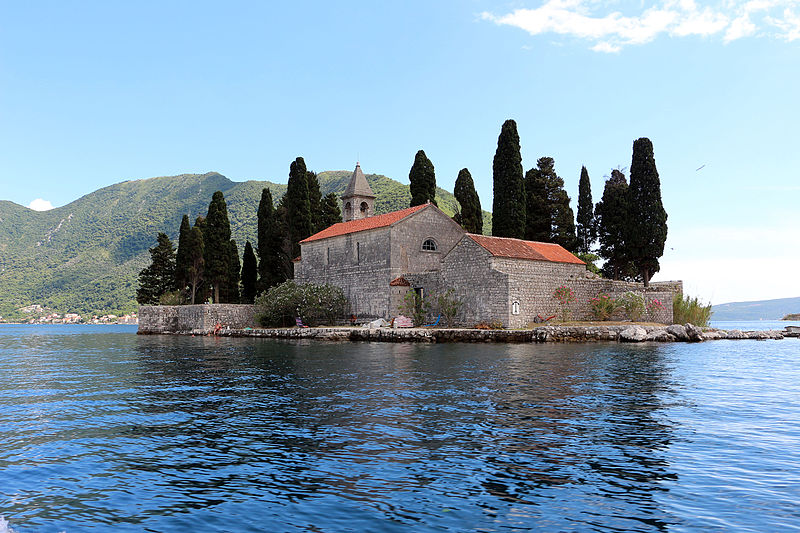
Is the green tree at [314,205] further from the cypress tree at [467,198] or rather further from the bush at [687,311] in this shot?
the bush at [687,311]

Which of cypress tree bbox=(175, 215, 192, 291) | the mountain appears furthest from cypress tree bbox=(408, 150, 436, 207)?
the mountain

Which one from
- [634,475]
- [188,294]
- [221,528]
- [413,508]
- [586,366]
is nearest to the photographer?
[221,528]

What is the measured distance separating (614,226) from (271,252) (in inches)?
1090

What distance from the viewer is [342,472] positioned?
22.3 feet

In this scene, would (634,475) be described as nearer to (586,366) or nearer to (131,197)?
(586,366)

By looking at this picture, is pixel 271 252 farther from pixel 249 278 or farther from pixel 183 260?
pixel 183 260

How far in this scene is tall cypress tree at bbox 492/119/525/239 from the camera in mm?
41062

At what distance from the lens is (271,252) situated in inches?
1959

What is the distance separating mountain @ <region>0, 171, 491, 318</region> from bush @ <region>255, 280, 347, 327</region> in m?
37.2

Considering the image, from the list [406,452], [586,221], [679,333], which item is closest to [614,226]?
[586,221]

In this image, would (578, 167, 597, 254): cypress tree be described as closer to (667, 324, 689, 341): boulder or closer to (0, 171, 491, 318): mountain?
(667, 324, 689, 341): boulder

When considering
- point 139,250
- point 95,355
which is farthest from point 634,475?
point 139,250

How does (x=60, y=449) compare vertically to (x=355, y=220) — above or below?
below

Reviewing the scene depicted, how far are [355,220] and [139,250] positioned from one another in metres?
83.7
